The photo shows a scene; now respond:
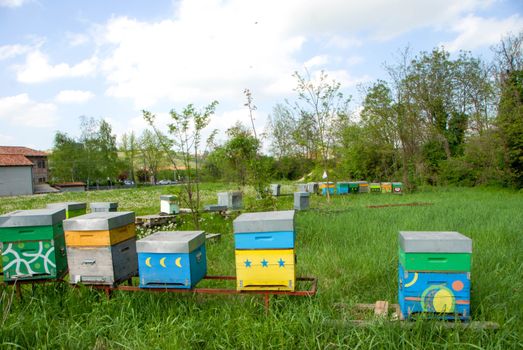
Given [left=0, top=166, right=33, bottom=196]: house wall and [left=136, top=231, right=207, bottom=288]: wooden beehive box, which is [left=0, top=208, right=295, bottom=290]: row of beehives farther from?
[left=0, top=166, right=33, bottom=196]: house wall

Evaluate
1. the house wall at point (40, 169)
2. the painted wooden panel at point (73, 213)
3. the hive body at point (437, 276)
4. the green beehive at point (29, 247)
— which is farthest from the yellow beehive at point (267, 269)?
the house wall at point (40, 169)

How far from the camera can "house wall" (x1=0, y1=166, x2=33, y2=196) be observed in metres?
33.2

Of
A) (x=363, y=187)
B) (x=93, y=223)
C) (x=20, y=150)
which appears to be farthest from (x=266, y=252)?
(x=20, y=150)

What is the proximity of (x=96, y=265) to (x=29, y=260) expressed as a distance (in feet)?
2.72

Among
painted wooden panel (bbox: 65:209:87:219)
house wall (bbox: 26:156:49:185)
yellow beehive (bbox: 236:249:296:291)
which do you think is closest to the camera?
yellow beehive (bbox: 236:249:296:291)

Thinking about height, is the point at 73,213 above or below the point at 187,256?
above

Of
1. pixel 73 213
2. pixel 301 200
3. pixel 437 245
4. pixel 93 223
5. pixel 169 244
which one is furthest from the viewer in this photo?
pixel 301 200

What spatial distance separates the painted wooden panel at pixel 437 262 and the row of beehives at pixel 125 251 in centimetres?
98

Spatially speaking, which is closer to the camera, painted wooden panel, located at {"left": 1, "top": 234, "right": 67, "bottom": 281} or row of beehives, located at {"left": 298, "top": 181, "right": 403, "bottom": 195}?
painted wooden panel, located at {"left": 1, "top": 234, "right": 67, "bottom": 281}

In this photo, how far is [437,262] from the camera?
2.89 meters

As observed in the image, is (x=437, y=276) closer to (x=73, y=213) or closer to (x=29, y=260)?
(x=29, y=260)

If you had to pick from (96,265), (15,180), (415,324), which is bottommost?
(415,324)

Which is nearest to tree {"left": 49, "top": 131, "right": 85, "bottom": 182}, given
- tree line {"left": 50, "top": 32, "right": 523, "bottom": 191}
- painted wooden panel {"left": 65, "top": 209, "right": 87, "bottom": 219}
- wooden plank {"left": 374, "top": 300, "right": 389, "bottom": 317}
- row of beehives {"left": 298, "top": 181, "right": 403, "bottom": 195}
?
tree line {"left": 50, "top": 32, "right": 523, "bottom": 191}

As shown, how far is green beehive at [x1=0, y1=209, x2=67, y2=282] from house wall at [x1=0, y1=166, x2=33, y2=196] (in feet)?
118
